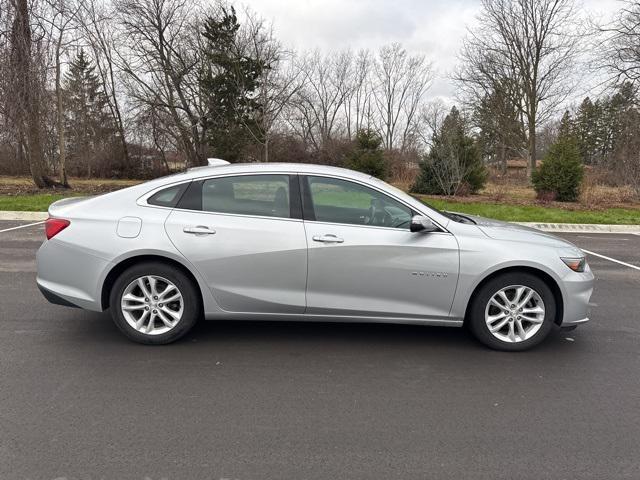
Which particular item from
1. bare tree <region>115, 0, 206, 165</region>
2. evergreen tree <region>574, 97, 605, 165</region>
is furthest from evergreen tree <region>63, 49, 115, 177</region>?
evergreen tree <region>574, 97, 605, 165</region>

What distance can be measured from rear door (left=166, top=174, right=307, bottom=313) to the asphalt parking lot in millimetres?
472

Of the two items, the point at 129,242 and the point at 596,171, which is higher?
the point at 596,171

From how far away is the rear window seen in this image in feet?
13.2

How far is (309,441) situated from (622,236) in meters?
11.9

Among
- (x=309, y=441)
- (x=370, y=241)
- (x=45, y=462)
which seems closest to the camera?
(x=45, y=462)

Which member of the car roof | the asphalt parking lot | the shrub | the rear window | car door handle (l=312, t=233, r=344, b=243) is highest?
the shrub

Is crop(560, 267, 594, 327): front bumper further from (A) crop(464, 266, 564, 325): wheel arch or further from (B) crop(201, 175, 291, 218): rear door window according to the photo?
(B) crop(201, 175, 291, 218): rear door window

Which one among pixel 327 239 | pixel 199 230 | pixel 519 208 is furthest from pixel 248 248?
pixel 519 208

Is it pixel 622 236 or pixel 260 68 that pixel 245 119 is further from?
pixel 622 236

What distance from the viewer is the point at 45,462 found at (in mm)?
2430

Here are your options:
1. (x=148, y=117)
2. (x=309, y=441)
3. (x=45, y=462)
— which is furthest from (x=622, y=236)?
(x=148, y=117)

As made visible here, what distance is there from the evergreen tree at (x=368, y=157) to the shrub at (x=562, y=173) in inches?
309

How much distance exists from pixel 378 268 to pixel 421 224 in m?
0.51

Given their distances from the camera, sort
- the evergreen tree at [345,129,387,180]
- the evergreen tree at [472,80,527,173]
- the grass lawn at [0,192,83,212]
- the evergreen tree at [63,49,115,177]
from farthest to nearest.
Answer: the evergreen tree at [63,49,115,177] < the evergreen tree at [472,80,527,173] < the evergreen tree at [345,129,387,180] < the grass lawn at [0,192,83,212]
